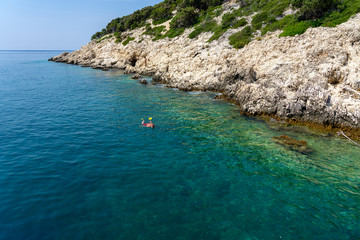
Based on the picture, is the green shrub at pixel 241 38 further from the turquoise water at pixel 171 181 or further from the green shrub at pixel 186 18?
the green shrub at pixel 186 18

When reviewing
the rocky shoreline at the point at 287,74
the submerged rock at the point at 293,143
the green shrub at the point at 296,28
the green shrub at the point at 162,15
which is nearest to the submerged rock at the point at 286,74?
the rocky shoreline at the point at 287,74

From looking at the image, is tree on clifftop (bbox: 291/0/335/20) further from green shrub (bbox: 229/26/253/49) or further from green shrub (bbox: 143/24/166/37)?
green shrub (bbox: 143/24/166/37)

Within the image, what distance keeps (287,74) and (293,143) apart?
42.1 ft

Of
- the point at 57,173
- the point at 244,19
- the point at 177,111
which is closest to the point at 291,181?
the point at 57,173

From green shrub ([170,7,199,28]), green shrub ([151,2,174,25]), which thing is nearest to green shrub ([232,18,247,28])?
green shrub ([170,7,199,28])

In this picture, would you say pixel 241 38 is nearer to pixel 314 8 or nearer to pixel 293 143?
pixel 314 8

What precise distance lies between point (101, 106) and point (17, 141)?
12664mm

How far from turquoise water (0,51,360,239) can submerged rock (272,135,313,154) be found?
0.55m

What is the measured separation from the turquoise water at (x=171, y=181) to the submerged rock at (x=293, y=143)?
0.55 m

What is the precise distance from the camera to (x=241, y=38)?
43969 mm

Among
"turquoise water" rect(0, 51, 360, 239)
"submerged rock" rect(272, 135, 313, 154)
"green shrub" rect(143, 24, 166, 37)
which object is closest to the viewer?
"turquoise water" rect(0, 51, 360, 239)

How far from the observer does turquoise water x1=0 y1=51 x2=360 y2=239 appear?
9.85 m

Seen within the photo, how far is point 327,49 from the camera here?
26.3m

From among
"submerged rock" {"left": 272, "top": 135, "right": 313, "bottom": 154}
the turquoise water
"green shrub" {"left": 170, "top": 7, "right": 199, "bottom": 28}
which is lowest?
the turquoise water
